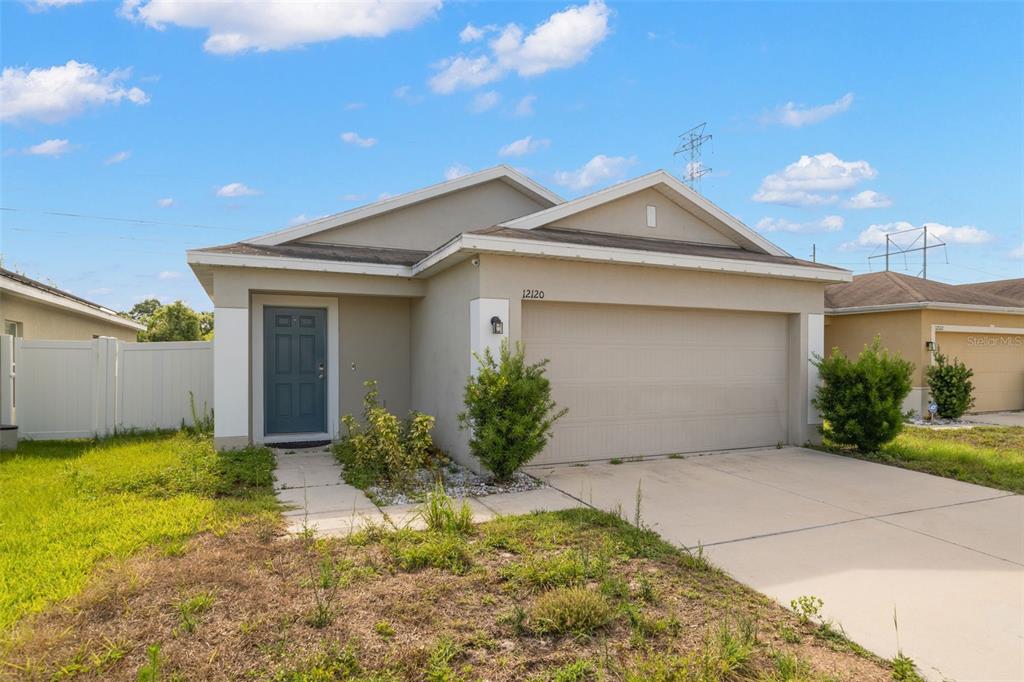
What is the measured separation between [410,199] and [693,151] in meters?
7.38

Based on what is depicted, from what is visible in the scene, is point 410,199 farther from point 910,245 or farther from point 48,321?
point 910,245

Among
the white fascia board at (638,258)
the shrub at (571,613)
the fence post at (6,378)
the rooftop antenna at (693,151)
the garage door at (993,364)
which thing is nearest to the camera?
the shrub at (571,613)

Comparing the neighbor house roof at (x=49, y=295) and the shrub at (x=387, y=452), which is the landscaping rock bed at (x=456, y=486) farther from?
the neighbor house roof at (x=49, y=295)

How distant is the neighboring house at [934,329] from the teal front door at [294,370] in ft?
42.0

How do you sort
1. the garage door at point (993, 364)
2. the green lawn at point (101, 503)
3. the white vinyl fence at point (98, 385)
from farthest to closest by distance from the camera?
the garage door at point (993, 364) < the white vinyl fence at point (98, 385) < the green lawn at point (101, 503)

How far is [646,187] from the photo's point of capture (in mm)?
9023

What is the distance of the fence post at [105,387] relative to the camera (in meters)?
9.46

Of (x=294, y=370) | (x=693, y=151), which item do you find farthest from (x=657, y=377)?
(x=693, y=151)

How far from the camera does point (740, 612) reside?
339cm

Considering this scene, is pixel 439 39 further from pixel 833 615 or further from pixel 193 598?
pixel 833 615

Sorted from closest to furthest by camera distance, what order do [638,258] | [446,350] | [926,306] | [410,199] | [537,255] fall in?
[537,255] → [638,258] → [446,350] → [410,199] → [926,306]

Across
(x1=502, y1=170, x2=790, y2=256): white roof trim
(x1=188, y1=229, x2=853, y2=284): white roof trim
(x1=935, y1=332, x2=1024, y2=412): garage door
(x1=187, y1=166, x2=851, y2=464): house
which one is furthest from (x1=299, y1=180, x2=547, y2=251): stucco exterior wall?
(x1=935, y1=332, x2=1024, y2=412): garage door

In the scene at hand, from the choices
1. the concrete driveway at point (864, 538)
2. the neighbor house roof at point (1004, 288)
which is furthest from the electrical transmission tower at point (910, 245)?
the concrete driveway at point (864, 538)

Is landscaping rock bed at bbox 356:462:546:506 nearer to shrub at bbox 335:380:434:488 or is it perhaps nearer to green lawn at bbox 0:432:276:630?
shrub at bbox 335:380:434:488
